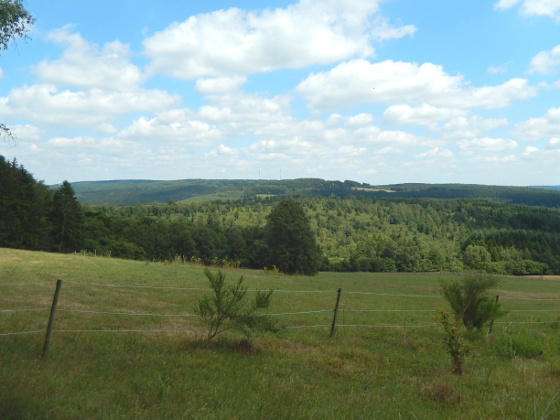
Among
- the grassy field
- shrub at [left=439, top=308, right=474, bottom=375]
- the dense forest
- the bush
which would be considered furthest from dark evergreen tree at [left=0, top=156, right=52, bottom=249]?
shrub at [left=439, top=308, right=474, bottom=375]

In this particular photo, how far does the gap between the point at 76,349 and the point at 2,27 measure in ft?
26.9

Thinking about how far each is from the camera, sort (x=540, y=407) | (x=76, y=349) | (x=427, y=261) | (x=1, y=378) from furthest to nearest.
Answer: (x=427, y=261), (x=76, y=349), (x=540, y=407), (x=1, y=378)

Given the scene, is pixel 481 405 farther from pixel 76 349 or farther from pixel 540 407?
pixel 76 349

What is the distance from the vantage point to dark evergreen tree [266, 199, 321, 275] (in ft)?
193

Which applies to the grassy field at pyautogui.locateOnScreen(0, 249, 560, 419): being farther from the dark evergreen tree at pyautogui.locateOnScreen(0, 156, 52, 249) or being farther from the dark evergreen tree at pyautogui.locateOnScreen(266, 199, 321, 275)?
the dark evergreen tree at pyautogui.locateOnScreen(266, 199, 321, 275)

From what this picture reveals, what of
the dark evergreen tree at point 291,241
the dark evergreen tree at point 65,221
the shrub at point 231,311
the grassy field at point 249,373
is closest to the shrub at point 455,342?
the grassy field at point 249,373

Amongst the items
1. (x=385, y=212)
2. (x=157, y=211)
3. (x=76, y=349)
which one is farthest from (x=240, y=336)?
(x=385, y=212)

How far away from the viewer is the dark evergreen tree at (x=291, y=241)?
5888 centimetres

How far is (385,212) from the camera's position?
651ft

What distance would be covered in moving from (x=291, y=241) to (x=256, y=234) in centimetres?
4016

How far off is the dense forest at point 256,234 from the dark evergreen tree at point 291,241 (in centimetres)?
285

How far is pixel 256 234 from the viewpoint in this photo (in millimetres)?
99062

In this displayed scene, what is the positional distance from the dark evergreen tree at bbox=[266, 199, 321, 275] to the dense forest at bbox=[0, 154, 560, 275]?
9.35 feet

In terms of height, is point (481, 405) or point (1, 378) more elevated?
point (1, 378)
